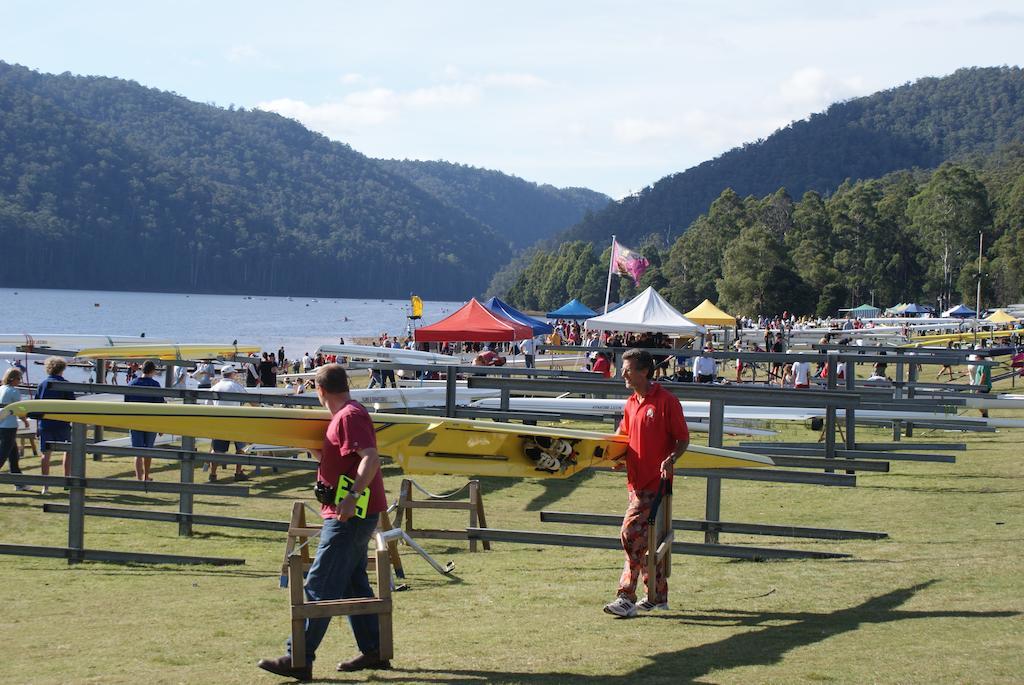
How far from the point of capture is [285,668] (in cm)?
598

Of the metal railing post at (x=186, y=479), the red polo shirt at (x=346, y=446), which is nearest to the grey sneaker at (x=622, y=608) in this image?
the red polo shirt at (x=346, y=446)

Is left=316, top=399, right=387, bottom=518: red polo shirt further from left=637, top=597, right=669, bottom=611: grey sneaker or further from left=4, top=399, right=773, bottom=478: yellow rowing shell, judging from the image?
left=637, top=597, right=669, bottom=611: grey sneaker

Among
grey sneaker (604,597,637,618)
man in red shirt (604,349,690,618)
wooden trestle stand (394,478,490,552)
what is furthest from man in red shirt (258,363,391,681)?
wooden trestle stand (394,478,490,552)

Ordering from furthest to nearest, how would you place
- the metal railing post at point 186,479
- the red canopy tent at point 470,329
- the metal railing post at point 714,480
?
the red canopy tent at point 470,329 → the metal railing post at point 186,479 → the metal railing post at point 714,480

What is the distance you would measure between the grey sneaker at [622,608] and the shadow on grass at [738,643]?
16cm

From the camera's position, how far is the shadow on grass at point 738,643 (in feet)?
19.7

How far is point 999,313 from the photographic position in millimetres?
60344

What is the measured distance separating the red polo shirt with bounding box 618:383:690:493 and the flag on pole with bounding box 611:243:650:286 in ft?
116

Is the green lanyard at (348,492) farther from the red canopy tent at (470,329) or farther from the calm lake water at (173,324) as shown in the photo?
the calm lake water at (173,324)

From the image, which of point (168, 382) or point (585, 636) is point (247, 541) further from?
point (168, 382)

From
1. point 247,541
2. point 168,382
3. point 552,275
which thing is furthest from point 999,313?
point 552,275

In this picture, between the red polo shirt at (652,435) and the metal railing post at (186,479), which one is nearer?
the red polo shirt at (652,435)

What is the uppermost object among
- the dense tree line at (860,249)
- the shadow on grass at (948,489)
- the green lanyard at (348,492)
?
the dense tree line at (860,249)

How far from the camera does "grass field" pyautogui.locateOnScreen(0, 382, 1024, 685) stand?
243 inches
